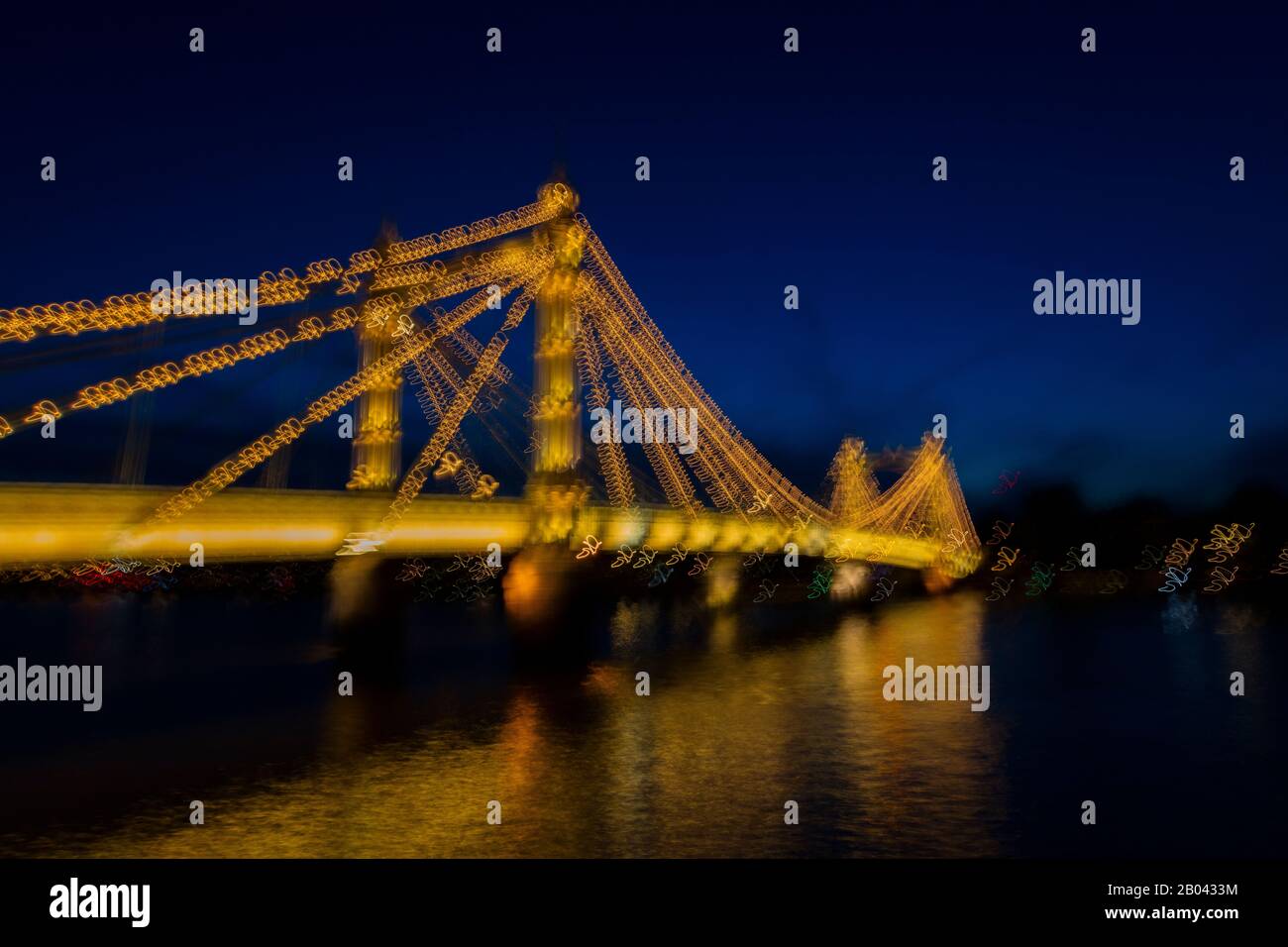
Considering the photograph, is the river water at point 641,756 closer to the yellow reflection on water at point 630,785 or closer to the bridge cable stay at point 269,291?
the yellow reflection on water at point 630,785

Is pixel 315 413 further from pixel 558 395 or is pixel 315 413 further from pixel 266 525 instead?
pixel 558 395

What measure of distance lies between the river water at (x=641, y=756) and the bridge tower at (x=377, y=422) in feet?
18.8

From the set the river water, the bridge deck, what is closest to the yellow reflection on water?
the river water

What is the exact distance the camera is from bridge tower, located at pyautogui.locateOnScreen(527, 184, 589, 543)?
98.5ft

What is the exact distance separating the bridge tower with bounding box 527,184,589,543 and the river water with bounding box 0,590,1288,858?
5000mm

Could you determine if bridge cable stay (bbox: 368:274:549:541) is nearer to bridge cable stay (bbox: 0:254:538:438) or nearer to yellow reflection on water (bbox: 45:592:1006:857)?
bridge cable stay (bbox: 0:254:538:438)

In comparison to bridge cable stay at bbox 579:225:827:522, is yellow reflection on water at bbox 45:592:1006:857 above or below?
below

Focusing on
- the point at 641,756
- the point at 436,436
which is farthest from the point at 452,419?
the point at 641,756

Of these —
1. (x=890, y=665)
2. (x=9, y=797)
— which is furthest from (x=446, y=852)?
(x=890, y=665)

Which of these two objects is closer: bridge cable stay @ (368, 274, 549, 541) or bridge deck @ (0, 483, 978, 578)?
Answer: bridge deck @ (0, 483, 978, 578)

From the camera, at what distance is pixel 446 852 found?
49.1 feet

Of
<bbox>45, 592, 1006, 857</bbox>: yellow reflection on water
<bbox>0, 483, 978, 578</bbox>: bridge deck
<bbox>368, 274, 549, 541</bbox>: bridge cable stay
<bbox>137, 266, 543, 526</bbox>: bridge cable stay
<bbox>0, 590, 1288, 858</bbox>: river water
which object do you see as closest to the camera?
<bbox>45, 592, 1006, 857</bbox>: yellow reflection on water

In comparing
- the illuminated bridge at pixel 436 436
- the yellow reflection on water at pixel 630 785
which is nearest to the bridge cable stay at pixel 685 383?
the illuminated bridge at pixel 436 436

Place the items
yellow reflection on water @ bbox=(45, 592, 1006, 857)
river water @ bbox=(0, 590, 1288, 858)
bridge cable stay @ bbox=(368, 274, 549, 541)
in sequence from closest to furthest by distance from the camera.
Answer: yellow reflection on water @ bbox=(45, 592, 1006, 857) → river water @ bbox=(0, 590, 1288, 858) → bridge cable stay @ bbox=(368, 274, 549, 541)
